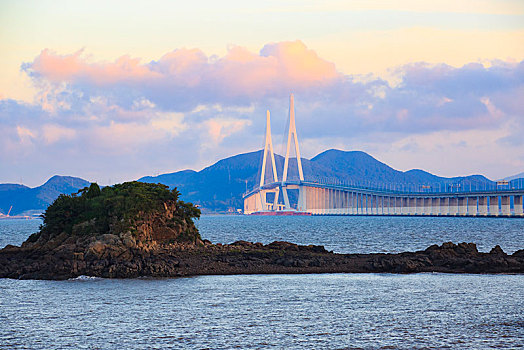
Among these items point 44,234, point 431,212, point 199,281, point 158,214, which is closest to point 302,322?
point 199,281

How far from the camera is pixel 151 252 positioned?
32.4 m

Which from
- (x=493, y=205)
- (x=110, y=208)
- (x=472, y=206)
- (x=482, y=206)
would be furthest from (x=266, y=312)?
(x=472, y=206)

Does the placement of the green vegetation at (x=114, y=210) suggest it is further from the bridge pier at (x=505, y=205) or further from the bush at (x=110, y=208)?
the bridge pier at (x=505, y=205)

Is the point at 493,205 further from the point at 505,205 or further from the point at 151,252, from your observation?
the point at 151,252

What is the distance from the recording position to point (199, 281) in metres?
27.6

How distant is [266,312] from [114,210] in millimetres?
15831

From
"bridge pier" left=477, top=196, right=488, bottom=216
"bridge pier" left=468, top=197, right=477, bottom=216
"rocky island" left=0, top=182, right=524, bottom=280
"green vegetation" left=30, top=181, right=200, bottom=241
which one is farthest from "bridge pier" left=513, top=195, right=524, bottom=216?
"green vegetation" left=30, top=181, right=200, bottom=241

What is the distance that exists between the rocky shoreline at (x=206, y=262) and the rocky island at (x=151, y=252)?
4 centimetres

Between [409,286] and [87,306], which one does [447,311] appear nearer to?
[409,286]

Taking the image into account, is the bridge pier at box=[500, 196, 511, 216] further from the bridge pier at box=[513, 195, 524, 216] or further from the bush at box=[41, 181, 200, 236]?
the bush at box=[41, 181, 200, 236]

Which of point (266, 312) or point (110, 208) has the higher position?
point (110, 208)

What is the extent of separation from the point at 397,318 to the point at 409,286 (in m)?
6.77

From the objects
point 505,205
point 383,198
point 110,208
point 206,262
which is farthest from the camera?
point 383,198

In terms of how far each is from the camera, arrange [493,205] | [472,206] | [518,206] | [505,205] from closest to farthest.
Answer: [505,205]
[493,205]
[518,206]
[472,206]
